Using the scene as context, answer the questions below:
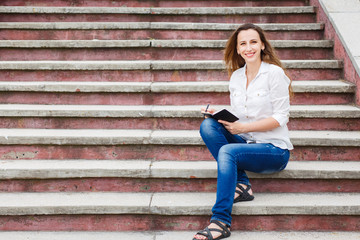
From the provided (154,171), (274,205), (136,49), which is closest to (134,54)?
(136,49)

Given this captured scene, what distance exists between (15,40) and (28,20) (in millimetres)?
607

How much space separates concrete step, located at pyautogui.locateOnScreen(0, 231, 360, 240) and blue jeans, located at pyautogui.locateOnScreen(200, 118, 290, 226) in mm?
Answer: 286

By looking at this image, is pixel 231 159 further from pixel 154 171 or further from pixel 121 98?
pixel 121 98

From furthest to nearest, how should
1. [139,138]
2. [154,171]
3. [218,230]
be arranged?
[139,138], [154,171], [218,230]

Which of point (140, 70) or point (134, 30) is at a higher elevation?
point (134, 30)

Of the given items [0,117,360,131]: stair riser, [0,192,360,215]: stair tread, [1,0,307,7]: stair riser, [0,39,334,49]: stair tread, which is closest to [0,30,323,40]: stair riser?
[0,39,334,49]: stair tread

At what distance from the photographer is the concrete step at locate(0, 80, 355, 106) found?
3.49 metres

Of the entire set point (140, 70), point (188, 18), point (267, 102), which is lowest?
point (267, 102)

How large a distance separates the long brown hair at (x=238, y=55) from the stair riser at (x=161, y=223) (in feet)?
3.44

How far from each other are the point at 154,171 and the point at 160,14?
260cm

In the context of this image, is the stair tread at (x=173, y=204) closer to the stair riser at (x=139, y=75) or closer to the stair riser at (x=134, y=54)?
the stair riser at (x=139, y=75)

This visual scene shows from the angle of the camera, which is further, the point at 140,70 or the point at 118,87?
the point at 140,70

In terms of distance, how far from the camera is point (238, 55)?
9.37ft

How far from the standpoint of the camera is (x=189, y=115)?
3277 mm
